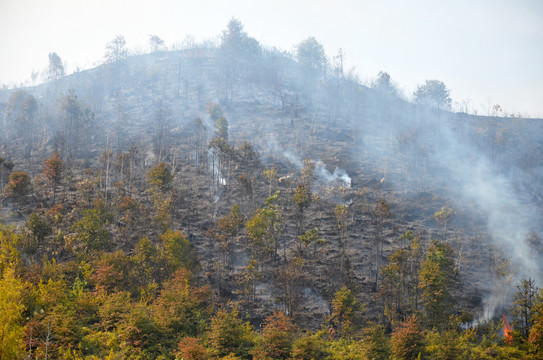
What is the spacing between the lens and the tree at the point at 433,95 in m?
85.8

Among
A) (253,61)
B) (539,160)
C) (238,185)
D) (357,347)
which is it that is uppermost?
(253,61)

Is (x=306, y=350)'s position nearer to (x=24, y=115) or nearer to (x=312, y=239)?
(x=312, y=239)

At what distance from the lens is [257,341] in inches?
703

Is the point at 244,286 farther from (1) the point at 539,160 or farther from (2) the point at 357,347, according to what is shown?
(1) the point at 539,160

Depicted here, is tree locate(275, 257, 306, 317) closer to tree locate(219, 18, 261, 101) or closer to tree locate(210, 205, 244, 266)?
tree locate(210, 205, 244, 266)

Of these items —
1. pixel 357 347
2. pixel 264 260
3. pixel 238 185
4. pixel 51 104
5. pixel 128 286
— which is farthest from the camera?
pixel 51 104

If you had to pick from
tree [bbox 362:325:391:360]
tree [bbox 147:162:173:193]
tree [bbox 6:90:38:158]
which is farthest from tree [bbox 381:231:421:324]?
tree [bbox 6:90:38:158]

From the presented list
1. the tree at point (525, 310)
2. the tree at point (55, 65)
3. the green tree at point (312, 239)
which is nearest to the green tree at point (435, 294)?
the tree at point (525, 310)

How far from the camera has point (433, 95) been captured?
283 feet

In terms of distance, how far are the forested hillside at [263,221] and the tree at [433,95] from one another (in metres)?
0.53

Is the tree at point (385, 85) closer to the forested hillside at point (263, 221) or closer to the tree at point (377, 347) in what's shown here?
the forested hillside at point (263, 221)

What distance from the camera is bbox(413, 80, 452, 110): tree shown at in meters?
85.8

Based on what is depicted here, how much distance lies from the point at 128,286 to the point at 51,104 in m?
63.7

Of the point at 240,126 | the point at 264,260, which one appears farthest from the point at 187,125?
the point at 264,260
